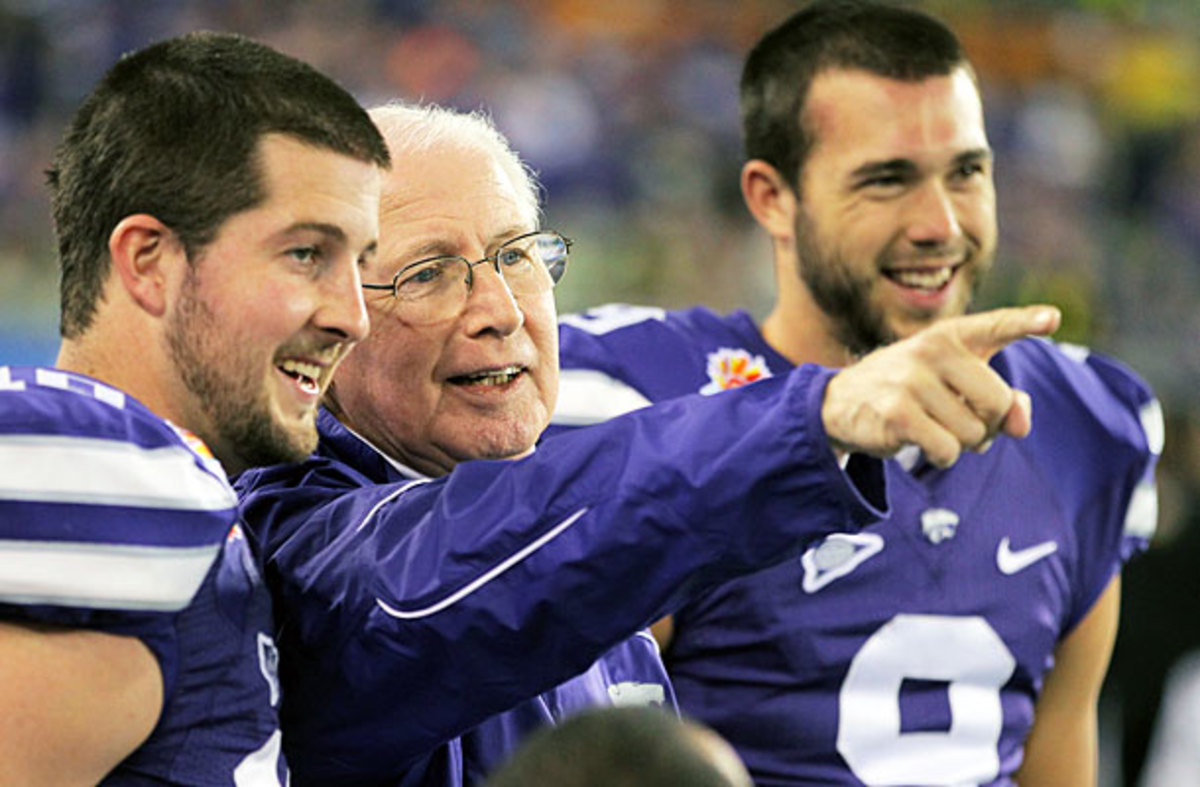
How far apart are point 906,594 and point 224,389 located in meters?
1.25

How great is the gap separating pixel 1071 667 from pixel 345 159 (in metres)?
1.54

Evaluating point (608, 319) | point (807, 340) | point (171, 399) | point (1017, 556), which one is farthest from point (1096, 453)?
point (171, 399)

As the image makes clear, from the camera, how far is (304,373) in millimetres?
1692

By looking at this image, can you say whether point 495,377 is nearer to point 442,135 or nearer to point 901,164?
point 442,135

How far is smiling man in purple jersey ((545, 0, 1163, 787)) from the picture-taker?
101 inches

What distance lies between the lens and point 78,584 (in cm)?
142

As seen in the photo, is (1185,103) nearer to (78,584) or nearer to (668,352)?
(668,352)

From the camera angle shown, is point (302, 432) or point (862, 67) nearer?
point (302, 432)

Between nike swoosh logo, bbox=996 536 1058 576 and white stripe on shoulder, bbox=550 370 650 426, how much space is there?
55 centimetres

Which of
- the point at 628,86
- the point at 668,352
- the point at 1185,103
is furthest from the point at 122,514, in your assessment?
the point at 1185,103

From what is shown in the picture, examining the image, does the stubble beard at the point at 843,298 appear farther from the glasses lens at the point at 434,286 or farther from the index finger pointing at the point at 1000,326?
the index finger pointing at the point at 1000,326

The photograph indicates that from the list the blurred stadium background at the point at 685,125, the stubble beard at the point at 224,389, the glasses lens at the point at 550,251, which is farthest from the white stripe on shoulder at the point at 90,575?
the blurred stadium background at the point at 685,125

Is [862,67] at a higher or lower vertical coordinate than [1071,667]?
higher

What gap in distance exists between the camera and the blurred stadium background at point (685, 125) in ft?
23.1
